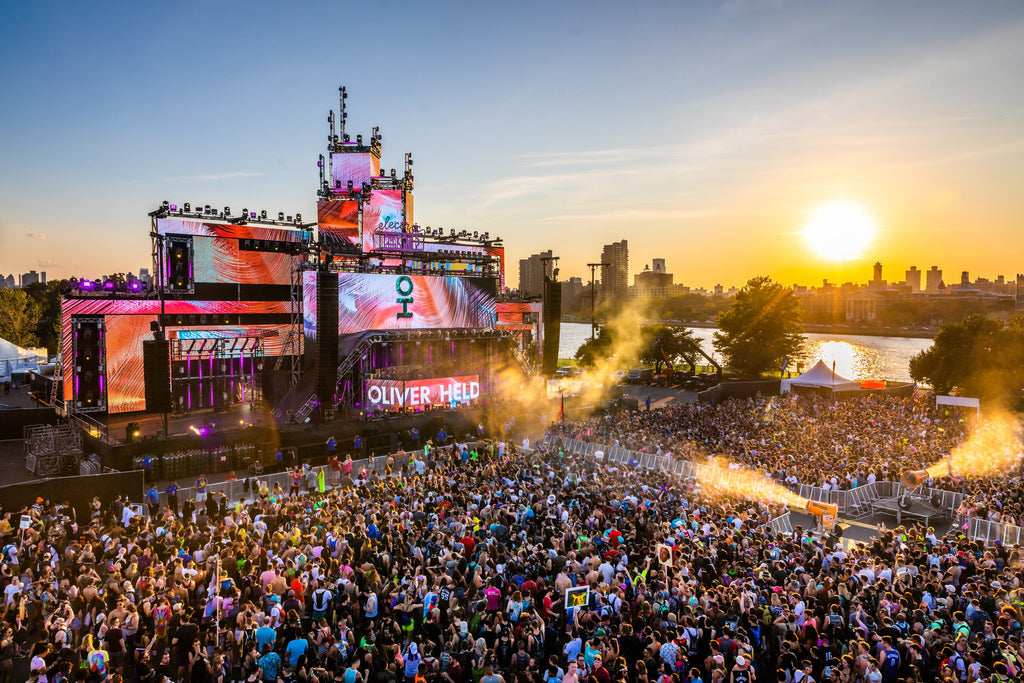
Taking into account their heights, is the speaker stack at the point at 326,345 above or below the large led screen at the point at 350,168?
below

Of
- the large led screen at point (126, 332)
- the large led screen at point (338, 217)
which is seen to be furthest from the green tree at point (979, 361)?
the large led screen at point (126, 332)

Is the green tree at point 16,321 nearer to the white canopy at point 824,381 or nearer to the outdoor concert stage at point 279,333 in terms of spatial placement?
Answer: the outdoor concert stage at point 279,333

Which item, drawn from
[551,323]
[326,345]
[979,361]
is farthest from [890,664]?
[979,361]

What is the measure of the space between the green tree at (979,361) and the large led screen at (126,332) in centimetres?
4755

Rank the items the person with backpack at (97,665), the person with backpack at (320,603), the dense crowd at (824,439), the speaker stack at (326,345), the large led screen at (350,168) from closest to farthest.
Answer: the person with backpack at (97,665), the person with backpack at (320,603), the dense crowd at (824,439), the speaker stack at (326,345), the large led screen at (350,168)

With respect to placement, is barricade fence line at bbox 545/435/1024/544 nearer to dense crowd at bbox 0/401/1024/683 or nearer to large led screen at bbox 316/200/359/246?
dense crowd at bbox 0/401/1024/683

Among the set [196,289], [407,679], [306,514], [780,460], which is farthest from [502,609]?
[196,289]

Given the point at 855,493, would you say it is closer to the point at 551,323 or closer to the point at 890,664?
the point at 890,664

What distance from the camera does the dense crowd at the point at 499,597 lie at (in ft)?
29.0

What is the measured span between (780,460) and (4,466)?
28289mm

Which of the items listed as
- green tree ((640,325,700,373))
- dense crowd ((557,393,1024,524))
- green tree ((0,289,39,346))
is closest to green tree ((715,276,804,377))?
green tree ((640,325,700,373))

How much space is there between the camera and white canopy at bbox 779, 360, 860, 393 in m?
37.6

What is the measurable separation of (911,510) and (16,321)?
2919 inches

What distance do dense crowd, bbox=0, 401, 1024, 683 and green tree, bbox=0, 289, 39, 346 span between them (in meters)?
59.0
